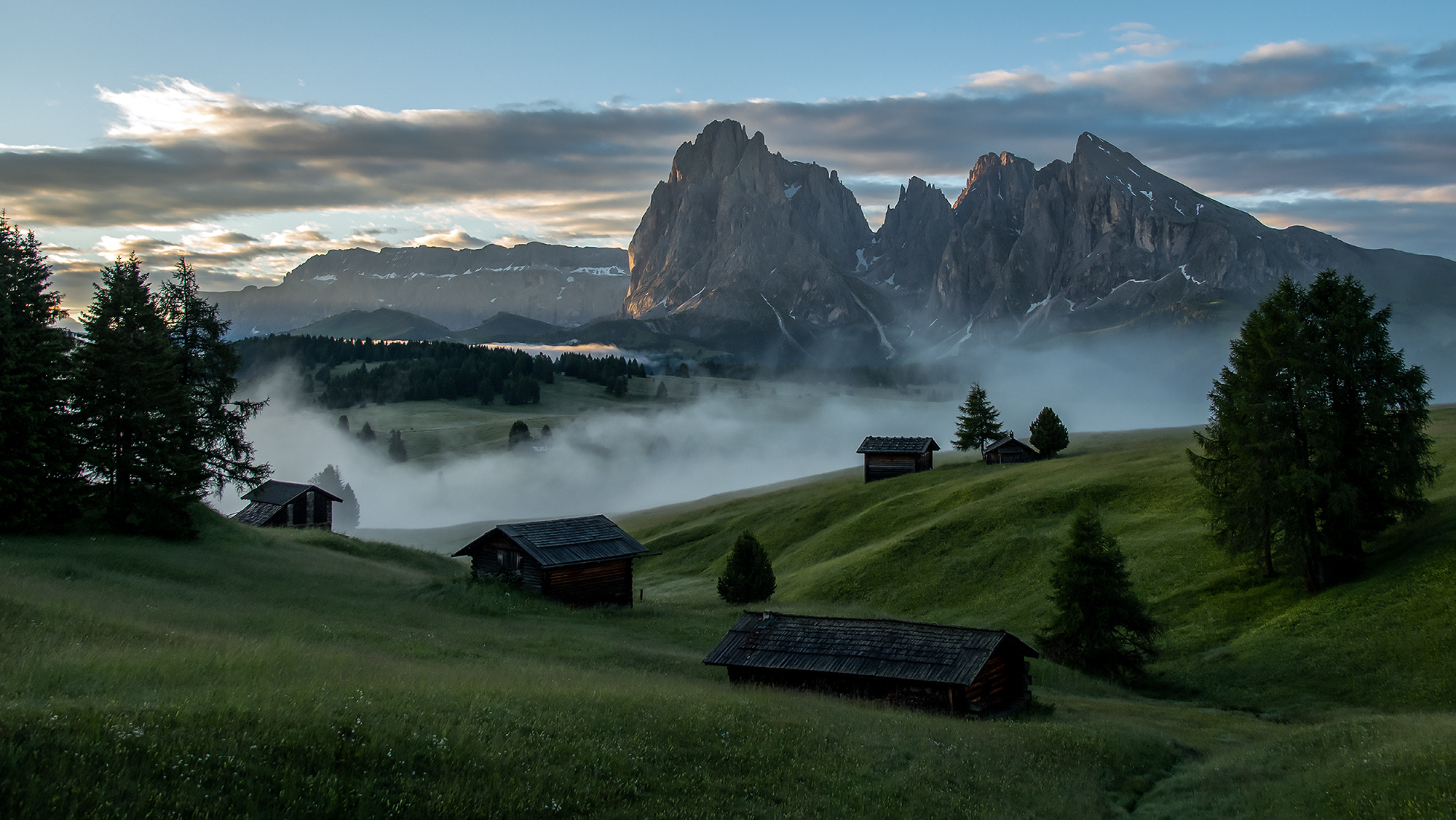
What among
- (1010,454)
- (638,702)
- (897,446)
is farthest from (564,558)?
(1010,454)

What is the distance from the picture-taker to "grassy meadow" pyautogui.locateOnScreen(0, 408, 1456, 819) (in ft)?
38.7

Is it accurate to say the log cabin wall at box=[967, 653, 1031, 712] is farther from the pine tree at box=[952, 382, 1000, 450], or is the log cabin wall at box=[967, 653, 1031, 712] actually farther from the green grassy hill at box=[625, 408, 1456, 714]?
the pine tree at box=[952, 382, 1000, 450]

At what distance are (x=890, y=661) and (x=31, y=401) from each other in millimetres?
37768

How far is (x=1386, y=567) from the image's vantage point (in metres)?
37.8

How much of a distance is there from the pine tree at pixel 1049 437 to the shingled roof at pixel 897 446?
10.7 metres

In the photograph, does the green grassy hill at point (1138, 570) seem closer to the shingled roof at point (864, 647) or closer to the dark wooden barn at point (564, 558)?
the dark wooden barn at point (564, 558)

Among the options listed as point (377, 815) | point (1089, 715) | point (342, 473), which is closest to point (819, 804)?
point (377, 815)

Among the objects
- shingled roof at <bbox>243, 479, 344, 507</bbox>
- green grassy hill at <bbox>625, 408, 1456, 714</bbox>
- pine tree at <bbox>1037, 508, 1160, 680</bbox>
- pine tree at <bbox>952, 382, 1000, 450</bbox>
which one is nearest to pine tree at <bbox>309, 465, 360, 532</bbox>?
shingled roof at <bbox>243, 479, 344, 507</bbox>

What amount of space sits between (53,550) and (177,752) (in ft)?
99.3

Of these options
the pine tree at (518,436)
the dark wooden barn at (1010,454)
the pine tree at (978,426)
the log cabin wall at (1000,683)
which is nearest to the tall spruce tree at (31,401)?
the log cabin wall at (1000,683)

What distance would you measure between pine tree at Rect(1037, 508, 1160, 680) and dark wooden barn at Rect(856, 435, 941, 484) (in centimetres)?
5369

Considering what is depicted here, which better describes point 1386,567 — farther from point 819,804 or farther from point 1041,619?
point 819,804

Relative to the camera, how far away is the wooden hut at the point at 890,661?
2762 cm

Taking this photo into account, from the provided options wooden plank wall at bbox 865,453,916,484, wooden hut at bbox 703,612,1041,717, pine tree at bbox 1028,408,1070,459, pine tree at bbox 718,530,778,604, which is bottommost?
pine tree at bbox 718,530,778,604
